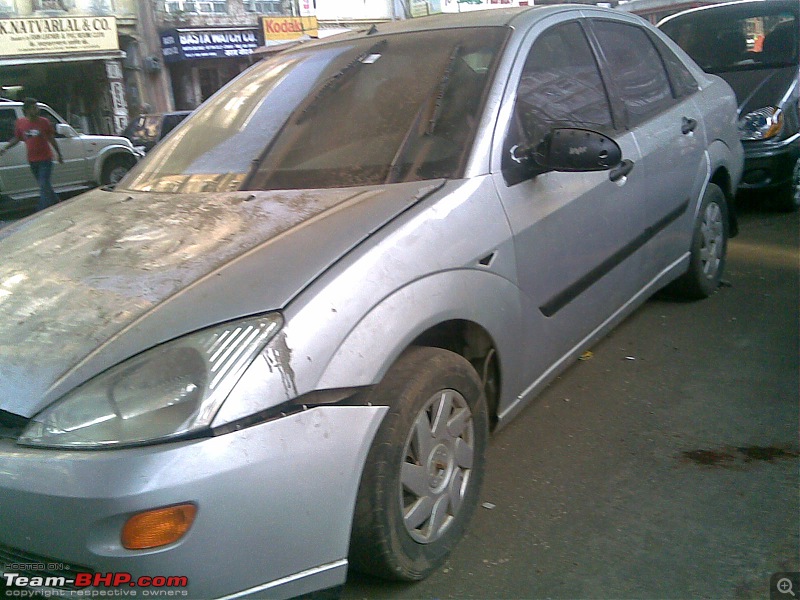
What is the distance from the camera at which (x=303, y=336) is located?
6.36 feet

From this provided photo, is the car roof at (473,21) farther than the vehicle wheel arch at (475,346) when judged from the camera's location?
Yes

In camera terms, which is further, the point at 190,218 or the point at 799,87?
the point at 799,87

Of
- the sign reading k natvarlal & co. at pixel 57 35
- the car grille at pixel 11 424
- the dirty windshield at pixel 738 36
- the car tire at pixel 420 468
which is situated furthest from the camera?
the sign reading k natvarlal & co. at pixel 57 35

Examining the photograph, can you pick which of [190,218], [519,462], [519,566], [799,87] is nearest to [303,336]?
[190,218]

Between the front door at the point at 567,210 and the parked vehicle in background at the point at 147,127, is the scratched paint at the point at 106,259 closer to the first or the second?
the front door at the point at 567,210

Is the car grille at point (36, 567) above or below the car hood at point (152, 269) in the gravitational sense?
below

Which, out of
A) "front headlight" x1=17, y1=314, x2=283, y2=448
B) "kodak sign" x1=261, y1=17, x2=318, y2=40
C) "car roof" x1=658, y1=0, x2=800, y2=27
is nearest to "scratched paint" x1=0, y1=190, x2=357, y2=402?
"front headlight" x1=17, y1=314, x2=283, y2=448

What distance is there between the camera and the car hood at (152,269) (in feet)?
6.34

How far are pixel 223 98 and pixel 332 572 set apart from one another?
97.4 inches

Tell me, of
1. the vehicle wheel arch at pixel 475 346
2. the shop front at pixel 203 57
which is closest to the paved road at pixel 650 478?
the vehicle wheel arch at pixel 475 346

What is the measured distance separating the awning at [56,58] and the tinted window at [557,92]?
11.4 meters

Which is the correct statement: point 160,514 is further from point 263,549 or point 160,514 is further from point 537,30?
point 537,30

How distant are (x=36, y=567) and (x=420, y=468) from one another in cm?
103

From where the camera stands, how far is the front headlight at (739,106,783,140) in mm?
6824
